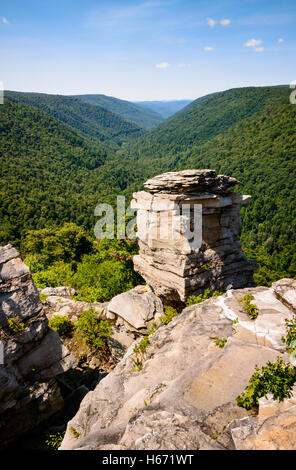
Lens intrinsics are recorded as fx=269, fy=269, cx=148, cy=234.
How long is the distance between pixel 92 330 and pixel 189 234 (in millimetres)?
7668

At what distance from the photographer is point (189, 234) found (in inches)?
639

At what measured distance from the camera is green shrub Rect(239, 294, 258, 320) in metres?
8.46

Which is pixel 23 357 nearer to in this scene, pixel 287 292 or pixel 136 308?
pixel 136 308

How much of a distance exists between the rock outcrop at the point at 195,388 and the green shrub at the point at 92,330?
492 cm

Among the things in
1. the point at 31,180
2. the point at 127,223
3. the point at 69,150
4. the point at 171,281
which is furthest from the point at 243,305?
the point at 69,150

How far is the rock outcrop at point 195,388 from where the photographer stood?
491 centimetres

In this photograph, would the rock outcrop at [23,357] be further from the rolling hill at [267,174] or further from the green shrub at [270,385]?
the rolling hill at [267,174]

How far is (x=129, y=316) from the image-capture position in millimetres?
14211

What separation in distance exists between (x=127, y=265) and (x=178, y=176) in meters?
10.4

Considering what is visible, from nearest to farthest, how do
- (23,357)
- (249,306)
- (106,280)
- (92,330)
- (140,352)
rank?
1. (249,306)
2. (140,352)
3. (23,357)
4. (92,330)
5. (106,280)

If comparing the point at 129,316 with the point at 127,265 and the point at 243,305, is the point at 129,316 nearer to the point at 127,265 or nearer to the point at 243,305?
the point at 243,305

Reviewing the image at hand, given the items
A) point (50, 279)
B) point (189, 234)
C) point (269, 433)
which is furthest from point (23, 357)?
point (50, 279)

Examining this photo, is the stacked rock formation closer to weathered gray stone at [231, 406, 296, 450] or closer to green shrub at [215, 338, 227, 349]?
green shrub at [215, 338, 227, 349]

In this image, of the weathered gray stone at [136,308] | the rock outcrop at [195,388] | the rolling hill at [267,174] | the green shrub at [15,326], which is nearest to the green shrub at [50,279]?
the weathered gray stone at [136,308]
